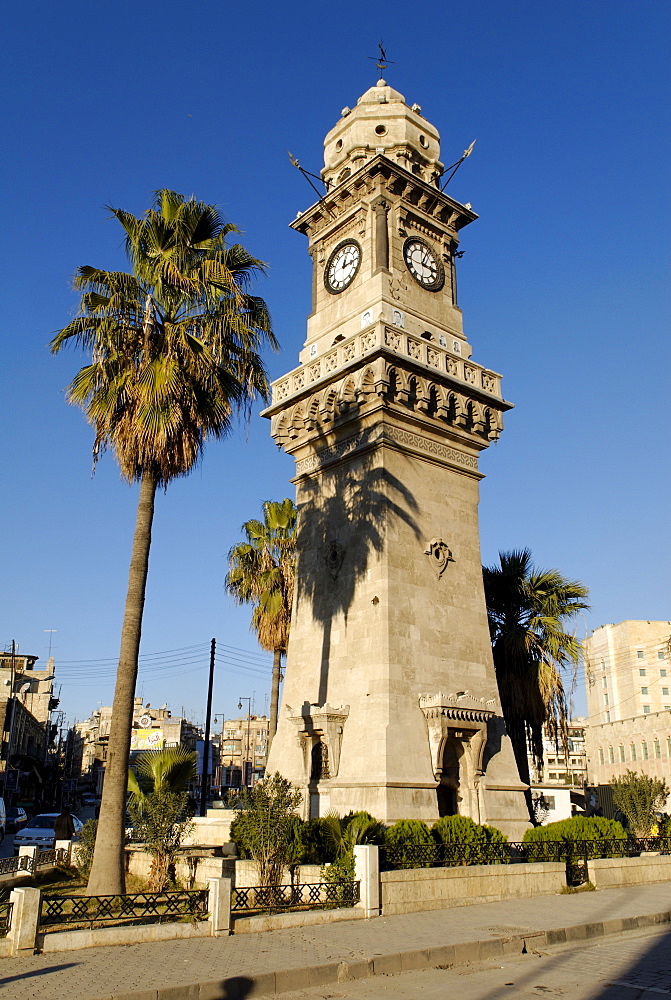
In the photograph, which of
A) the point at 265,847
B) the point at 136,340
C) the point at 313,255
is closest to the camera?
the point at 265,847

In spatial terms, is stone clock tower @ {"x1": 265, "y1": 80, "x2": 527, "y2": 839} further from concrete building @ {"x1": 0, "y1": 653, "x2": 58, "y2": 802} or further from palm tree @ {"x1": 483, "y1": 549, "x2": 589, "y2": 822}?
concrete building @ {"x1": 0, "y1": 653, "x2": 58, "y2": 802}

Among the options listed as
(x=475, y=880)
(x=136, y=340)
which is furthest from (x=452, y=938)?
(x=136, y=340)

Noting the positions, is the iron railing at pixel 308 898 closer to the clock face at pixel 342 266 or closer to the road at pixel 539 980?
the road at pixel 539 980

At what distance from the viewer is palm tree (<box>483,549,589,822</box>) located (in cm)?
2394

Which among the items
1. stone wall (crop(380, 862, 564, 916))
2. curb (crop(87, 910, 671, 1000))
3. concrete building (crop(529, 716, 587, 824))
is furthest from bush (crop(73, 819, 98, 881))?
concrete building (crop(529, 716, 587, 824))

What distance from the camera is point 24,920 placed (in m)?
9.26

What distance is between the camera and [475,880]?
14.3 meters

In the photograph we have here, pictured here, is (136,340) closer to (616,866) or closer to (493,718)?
(493,718)

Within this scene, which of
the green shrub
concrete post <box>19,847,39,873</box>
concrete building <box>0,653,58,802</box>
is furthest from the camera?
concrete building <box>0,653,58,802</box>

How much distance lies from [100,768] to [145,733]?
83.8 ft

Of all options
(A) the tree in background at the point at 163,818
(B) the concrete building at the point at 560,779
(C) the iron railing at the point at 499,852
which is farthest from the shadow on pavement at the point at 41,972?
(B) the concrete building at the point at 560,779

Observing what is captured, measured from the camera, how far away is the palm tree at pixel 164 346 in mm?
16233

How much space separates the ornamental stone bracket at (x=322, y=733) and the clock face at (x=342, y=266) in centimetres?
1257

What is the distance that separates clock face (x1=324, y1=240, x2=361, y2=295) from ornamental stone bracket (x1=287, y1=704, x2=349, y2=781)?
12570 millimetres
